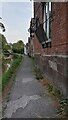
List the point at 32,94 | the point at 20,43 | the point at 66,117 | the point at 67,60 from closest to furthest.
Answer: the point at 66,117, the point at 67,60, the point at 32,94, the point at 20,43

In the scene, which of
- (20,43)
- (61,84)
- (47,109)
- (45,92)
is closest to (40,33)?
(45,92)

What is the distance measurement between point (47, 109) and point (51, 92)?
1.82m

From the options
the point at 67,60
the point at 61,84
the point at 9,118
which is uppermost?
the point at 67,60

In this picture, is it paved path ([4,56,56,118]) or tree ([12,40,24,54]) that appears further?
tree ([12,40,24,54])

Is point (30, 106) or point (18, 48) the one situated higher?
point (18, 48)

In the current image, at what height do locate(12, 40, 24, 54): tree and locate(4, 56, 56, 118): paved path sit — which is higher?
locate(12, 40, 24, 54): tree

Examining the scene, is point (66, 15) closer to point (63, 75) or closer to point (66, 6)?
point (66, 6)

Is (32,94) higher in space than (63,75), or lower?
lower

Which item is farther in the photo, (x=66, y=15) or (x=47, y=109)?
(x=66, y=15)

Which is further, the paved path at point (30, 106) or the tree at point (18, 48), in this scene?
the tree at point (18, 48)

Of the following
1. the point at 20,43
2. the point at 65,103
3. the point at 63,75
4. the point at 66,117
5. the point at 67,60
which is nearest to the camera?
the point at 66,117

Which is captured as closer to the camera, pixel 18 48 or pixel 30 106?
pixel 30 106

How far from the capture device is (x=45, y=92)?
7.28 m

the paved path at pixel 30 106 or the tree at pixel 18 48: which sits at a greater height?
the tree at pixel 18 48
